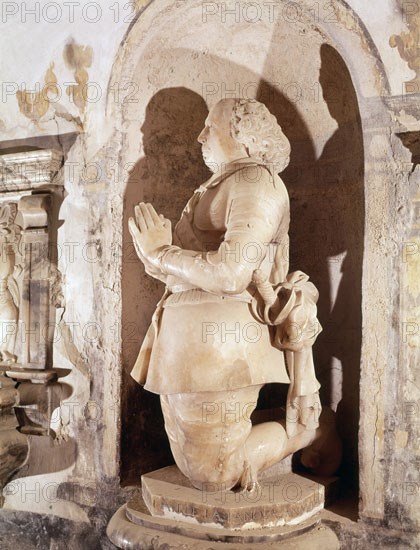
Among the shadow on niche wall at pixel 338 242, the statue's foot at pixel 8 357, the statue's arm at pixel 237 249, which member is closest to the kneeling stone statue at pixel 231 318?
the statue's arm at pixel 237 249

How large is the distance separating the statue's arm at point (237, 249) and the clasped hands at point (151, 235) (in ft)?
0.14

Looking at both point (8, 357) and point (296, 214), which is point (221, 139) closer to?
point (296, 214)

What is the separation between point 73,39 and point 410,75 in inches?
77.2

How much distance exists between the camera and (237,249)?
2.81 metres

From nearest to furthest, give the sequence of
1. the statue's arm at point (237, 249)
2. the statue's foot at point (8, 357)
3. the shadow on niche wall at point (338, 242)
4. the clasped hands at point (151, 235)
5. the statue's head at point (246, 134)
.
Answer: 1. the statue's arm at point (237, 249)
2. the clasped hands at point (151, 235)
3. the statue's head at point (246, 134)
4. the shadow on niche wall at point (338, 242)
5. the statue's foot at point (8, 357)

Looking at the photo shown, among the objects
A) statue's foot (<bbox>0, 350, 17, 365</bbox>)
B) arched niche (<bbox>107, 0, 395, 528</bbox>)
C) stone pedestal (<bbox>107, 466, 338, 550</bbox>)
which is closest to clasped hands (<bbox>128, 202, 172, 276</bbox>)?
arched niche (<bbox>107, 0, 395, 528</bbox>)

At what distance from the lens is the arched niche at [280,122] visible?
3.66 m

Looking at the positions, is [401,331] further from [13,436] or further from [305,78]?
[13,436]

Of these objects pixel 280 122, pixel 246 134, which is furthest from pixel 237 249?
pixel 280 122

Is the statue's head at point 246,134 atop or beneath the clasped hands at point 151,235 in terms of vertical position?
atop

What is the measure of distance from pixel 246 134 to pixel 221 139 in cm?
13

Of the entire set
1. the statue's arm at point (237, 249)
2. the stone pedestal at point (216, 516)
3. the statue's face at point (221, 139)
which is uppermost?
the statue's face at point (221, 139)

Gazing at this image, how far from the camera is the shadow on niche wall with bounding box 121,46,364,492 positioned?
3.67 metres

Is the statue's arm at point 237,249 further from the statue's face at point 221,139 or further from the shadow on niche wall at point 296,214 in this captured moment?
the shadow on niche wall at point 296,214
